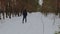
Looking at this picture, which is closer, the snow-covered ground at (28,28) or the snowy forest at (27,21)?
the snow-covered ground at (28,28)

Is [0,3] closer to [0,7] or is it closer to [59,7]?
[0,7]

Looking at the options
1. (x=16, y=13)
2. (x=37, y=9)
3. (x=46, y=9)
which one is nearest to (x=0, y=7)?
(x=16, y=13)

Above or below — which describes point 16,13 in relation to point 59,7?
below

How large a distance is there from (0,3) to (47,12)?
16.9 meters

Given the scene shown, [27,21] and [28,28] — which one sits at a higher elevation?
[28,28]

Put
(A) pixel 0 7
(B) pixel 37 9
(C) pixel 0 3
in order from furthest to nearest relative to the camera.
→ (B) pixel 37 9, (A) pixel 0 7, (C) pixel 0 3

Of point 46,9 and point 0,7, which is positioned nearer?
point 0,7

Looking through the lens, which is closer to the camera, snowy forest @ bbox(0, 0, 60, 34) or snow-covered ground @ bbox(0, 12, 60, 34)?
snow-covered ground @ bbox(0, 12, 60, 34)

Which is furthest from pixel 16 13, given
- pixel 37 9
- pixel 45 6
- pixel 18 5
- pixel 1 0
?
pixel 37 9

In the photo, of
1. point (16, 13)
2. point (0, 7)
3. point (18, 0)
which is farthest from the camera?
point (18, 0)

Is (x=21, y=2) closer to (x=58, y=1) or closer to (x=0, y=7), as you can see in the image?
(x=0, y=7)

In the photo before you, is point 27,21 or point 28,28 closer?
point 28,28

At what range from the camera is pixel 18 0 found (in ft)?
125

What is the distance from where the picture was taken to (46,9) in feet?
127
